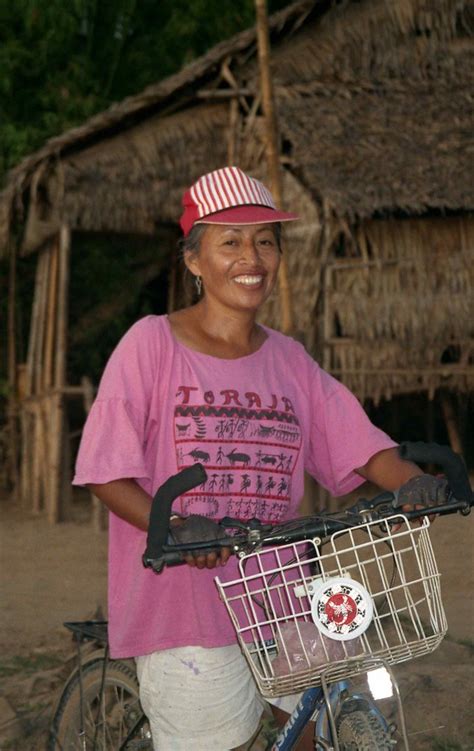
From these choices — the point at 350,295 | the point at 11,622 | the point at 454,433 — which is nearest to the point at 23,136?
the point at 350,295

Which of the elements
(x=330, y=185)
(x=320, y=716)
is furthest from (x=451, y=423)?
(x=320, y=716)

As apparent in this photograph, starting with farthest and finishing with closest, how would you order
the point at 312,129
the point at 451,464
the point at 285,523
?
1. the point at 312,129
2. the point at 451,464
3. the point at 285,523

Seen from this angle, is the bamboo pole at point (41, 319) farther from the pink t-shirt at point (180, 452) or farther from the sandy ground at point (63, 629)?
the pink t-shirt at point (180, 452)

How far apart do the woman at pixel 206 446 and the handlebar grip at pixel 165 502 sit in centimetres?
29

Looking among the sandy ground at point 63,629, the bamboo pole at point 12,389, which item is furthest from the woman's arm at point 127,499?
the bamboo pole at point 12,389

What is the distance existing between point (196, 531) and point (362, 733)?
0.52 m

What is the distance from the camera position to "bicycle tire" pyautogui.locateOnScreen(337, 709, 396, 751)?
6.93 ft

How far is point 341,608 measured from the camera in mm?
2078

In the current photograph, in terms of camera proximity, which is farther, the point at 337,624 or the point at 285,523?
the point at 285,523

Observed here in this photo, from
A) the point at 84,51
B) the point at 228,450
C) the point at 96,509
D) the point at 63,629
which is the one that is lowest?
the point at 63,629

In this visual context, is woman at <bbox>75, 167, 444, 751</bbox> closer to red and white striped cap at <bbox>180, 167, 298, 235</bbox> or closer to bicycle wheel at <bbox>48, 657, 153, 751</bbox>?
red and white striped cap at <bbox>180, 167, 298, 235</bbox>

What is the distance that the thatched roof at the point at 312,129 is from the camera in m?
11.0

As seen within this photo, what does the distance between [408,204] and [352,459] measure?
8.21 metres

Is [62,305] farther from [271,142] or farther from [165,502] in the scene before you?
[165,502]
